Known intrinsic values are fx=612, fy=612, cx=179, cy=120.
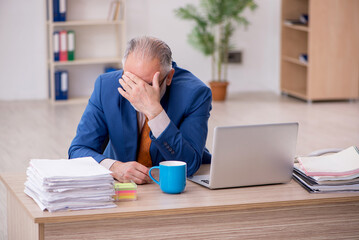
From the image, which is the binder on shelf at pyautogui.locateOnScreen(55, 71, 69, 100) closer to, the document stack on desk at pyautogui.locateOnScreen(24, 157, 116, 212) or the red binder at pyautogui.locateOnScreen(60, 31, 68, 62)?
the red binder at pyautogui.locateOnScreen(60, 31, 68, 62)

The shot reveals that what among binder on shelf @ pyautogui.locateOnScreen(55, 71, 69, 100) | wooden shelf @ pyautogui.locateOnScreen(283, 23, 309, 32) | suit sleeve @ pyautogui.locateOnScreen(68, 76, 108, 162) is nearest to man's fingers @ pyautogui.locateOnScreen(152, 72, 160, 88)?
suit sleeve @ pyautogui.locateOnScreen(68, 76, 108, 162)

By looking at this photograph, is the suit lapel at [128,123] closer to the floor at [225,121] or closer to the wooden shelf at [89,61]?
the floor at [225,121]

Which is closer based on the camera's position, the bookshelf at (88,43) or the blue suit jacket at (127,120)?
the blue suit jacket at (127,120)

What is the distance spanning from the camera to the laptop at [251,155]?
1.94m

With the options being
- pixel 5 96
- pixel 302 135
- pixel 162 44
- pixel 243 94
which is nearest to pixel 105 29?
pixel 5 96

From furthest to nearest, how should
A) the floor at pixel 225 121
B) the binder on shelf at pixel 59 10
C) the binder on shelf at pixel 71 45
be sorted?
1. the binder on shelf at pixel 71 45
2. the binder on shelf at pixel 59 10
3. the floor at pixel 225 121

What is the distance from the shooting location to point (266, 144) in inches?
78.5

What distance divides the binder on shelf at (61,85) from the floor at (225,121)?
159 mm

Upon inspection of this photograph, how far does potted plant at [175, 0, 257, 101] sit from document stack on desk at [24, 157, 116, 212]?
5.27 metres

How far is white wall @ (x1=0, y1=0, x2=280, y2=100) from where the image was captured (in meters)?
6.92

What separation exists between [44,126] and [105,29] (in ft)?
6.39

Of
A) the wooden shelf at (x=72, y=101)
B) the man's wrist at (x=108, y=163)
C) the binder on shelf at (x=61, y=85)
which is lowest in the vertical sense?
the wooden shelf at (x=72, y=101)

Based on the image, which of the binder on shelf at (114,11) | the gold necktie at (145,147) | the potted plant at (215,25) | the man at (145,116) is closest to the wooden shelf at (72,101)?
the binder on shelf at (114,11)

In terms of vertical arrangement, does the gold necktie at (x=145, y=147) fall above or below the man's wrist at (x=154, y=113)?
below
